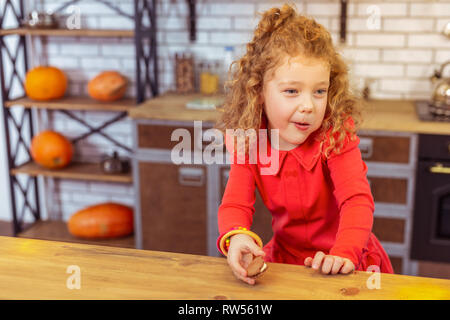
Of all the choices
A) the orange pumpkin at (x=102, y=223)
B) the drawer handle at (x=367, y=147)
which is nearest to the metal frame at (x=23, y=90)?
the orange pumpkin at (x=102, y=223)

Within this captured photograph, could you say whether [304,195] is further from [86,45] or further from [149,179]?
[86,45]

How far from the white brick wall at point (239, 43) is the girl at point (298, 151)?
152 cm

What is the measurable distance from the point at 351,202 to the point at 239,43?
2.19 meters

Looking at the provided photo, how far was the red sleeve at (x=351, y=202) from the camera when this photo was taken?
119 cm

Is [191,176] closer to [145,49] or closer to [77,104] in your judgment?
[77,104]

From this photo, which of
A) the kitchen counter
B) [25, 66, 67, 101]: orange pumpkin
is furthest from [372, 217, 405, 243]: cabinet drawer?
[25, 66, 67, 101]: orange pumpkin

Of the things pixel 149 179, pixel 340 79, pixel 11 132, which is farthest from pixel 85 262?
pixel 11 132

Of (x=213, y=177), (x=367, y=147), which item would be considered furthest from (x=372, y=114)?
(x=213, y=177)

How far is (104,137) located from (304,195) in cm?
237

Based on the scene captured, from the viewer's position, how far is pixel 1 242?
1180 millimetres

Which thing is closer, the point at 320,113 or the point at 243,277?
the point at 243,277

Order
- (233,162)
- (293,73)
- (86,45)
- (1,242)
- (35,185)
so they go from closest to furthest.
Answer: (1,242)
(293,73)
(233,162)
(86,45)
(35,185)

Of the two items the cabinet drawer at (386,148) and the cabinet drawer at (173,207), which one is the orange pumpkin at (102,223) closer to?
the cabinet drawer at (173,207)

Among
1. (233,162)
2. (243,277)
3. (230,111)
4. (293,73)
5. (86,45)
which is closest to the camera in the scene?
(243,277)
